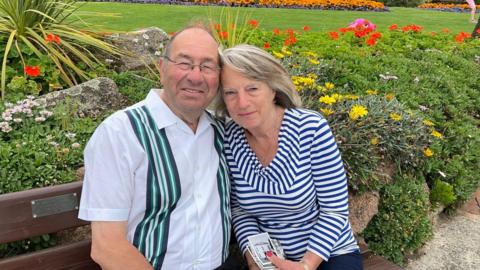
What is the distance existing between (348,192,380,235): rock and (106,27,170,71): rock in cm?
237

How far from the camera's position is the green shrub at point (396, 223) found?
3.35 metres

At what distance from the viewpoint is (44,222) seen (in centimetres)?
204

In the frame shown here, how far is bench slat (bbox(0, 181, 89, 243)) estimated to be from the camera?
1.94 metres

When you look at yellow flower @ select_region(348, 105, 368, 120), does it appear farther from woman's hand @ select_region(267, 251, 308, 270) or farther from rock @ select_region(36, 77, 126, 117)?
rock @ select_region(36, 77, 126, 117)

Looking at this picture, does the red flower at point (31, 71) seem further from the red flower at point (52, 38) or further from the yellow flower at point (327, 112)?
the yellow flower at point (327, 112)

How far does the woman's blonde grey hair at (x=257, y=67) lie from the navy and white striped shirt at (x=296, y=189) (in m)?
0.11

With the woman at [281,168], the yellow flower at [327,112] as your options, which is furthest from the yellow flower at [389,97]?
the woman at [281,168]

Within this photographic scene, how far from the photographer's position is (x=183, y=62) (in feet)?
6.63

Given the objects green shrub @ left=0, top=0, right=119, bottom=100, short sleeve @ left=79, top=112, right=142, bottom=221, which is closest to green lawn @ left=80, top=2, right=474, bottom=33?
green shrub @ left=0, top=0, right=119, bottom=100

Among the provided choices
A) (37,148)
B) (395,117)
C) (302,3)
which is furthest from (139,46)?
(302,3)

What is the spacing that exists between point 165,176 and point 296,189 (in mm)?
585

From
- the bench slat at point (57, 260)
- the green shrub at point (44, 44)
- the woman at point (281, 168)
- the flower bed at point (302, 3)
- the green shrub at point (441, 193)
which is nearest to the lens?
the bench slat at point (57, 260)

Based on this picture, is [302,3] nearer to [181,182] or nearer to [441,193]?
[441,193]

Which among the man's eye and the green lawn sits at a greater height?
the man's eye
